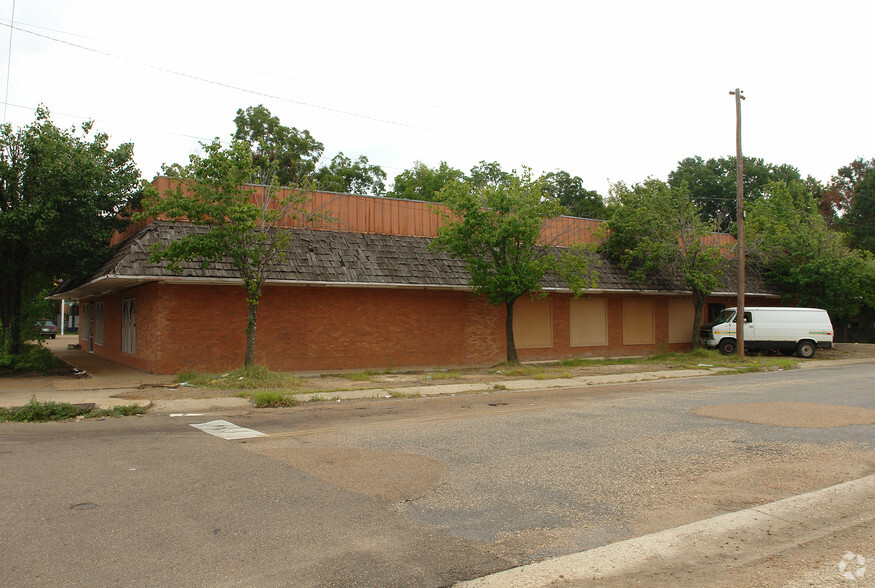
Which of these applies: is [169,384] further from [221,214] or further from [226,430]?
[226,430]

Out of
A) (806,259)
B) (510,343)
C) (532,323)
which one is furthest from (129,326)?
(806,259)

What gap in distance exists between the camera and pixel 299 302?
1933 cm

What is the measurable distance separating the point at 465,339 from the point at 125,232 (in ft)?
39.5

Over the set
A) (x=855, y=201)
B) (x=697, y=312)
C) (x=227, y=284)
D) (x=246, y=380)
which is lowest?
(x=246, y=380)

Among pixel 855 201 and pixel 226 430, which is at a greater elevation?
pixel 855 201

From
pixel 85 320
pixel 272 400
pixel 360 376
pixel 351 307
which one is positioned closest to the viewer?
pixel 272 400

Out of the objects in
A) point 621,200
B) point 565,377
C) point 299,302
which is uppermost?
point 621,200

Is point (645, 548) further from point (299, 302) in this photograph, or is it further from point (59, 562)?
point (299, 302)

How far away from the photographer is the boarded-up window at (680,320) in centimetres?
2839

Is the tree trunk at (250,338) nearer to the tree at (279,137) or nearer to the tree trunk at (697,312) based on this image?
the tree trunk at (697,312)

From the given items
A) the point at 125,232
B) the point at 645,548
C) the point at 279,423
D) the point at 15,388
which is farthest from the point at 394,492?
the point at 125,232

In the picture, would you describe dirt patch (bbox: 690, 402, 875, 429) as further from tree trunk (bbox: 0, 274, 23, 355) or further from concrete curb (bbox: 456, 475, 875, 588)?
tree trunk (bbox: 0, 274, 23, 355)

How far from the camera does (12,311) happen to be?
19156 millimetres

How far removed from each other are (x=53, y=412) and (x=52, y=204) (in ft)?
25.1
